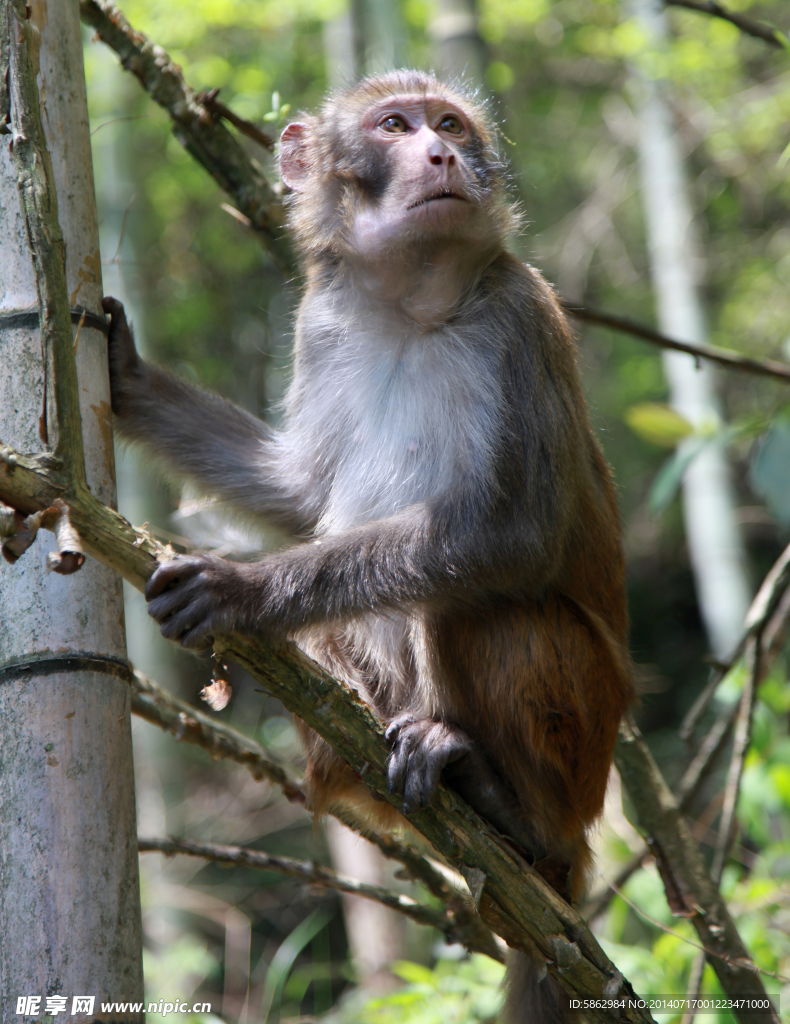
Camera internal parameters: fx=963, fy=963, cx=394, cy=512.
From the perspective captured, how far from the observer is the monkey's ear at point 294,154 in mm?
4141

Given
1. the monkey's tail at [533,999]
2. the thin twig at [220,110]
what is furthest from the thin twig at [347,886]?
the thin twig at [220,110]

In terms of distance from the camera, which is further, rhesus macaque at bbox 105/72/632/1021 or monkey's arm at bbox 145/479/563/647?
rhesus macaque at bbox 105/72/632/1021

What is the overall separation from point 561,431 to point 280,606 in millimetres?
1182

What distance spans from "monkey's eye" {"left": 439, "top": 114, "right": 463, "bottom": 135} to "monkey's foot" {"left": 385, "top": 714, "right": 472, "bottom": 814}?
2375mm

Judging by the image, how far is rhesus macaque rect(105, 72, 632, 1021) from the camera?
122 inches

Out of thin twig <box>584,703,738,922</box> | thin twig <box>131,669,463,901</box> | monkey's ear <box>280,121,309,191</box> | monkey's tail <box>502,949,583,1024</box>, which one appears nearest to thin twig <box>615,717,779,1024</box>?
thin twig <box>584,703,738,922</box>

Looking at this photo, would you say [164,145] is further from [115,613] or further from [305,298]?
[115,613]

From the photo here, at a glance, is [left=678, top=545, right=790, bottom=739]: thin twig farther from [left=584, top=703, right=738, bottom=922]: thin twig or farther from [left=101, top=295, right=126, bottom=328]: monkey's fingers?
[left=101, top=295, right=126, bottom=328]: monkey's fingers

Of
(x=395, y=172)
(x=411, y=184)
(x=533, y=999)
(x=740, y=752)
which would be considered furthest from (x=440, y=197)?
(x=533, y=999)

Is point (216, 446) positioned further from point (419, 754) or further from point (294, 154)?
point (419, 754)

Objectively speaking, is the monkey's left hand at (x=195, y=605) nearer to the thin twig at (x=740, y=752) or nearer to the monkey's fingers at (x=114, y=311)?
the monkey's fingers at (x=114, y=311)

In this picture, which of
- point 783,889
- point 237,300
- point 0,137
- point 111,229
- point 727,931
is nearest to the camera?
point 0,137

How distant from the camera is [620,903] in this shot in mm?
4832

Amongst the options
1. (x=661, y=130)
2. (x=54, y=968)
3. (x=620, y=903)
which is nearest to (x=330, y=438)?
(x=54, y=968)
